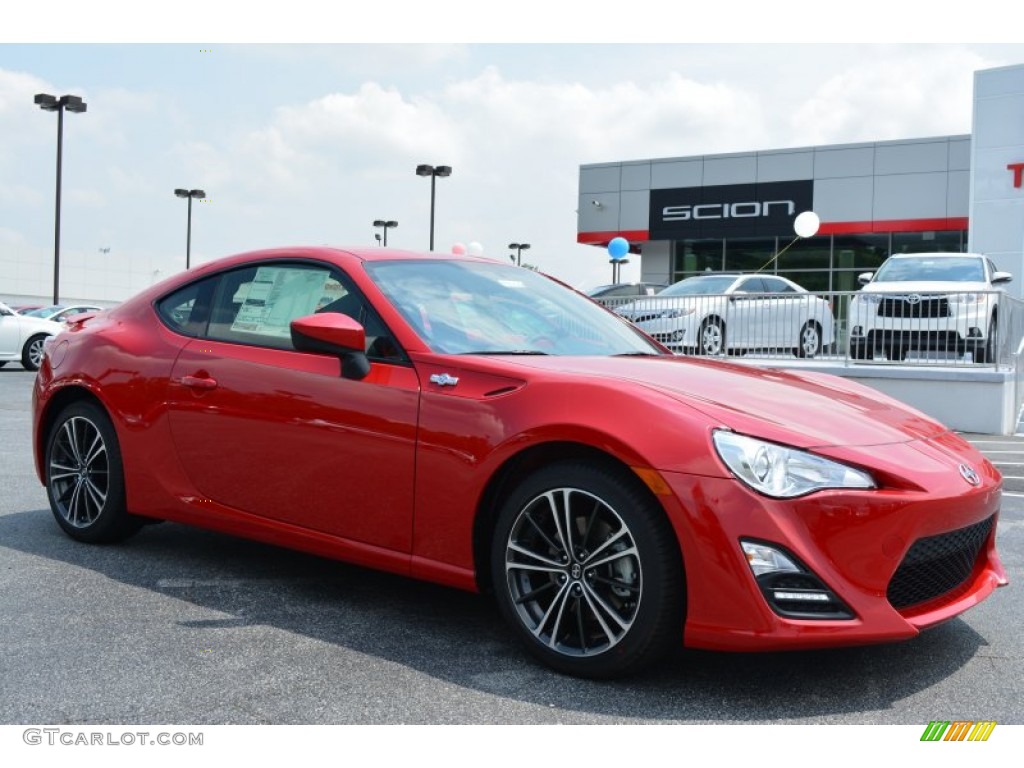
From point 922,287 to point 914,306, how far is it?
2.19ft

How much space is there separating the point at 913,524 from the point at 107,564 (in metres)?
3.45

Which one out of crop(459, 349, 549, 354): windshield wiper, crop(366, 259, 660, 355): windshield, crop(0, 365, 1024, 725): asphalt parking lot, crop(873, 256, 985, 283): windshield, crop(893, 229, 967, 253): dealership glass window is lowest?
crop(0, 365, 1024, 725): asphalt parking lot

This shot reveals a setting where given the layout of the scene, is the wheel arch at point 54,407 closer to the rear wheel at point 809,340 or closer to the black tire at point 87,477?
the black tire at point 87,477

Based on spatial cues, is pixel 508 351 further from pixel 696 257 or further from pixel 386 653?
pixel 696 257

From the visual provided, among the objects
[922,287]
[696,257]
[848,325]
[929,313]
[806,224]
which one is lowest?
[848,325]

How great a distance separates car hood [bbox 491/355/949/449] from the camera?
3.33 metres

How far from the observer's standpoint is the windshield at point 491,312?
4070 mm

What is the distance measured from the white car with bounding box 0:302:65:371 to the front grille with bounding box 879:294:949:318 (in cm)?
1454

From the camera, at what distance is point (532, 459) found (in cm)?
357

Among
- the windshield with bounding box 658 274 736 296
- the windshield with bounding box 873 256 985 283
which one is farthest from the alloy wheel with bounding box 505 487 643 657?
the windshield with bounding box 658 274 736 296

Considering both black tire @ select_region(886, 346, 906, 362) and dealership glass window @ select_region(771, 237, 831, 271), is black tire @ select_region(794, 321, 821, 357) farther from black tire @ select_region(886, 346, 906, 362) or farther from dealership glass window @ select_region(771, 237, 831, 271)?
dealership glass window @ select_region(771, 237, 831, 271)

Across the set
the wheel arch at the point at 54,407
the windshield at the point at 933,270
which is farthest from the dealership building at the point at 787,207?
the wheel arch at the point at 54,407

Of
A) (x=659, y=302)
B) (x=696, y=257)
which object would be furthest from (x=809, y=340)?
(x=696, y=257)
